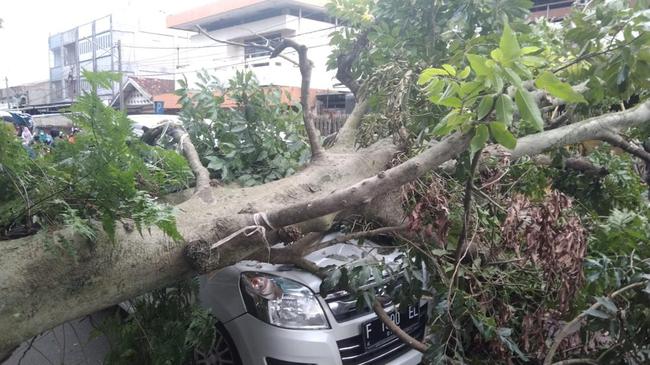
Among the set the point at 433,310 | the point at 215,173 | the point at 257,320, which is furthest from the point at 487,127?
the point at 215,173

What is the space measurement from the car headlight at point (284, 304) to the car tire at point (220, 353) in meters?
0.26

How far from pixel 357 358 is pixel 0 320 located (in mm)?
1893

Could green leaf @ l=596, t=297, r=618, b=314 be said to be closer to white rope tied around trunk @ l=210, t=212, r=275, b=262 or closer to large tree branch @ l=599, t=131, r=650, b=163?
large tree branch @ l=599, t=131, r=650, b=163

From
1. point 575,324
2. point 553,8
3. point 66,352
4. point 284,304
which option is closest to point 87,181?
point 284,304

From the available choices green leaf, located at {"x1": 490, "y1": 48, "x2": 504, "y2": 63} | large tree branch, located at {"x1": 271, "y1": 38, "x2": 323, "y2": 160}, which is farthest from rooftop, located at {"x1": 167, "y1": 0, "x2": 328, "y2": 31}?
green leaf, located at {"x1": 490, "y1": 48, "x2": 504, "y2": 63}

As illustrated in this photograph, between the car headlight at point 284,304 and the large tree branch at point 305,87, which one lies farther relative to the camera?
the car headlight at point 284,304

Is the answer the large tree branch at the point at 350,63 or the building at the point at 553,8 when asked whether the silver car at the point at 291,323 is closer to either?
the large tree branch at the point at 350,63

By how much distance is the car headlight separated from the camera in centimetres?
271

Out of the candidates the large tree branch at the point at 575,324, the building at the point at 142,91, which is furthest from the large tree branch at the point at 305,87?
the building at the point at 142,91

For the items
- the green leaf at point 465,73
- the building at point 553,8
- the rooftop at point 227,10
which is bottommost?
the green leaf at point 465,73

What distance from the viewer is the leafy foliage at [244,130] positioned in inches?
121

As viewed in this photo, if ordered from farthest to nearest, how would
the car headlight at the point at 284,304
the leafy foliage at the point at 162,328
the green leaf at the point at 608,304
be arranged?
the car headlight at the point at 284,304
the leafy foliage at the point at 162,328
the green leaf at the point at 608,304

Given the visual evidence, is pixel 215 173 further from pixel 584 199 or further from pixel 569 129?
pixel 584 199

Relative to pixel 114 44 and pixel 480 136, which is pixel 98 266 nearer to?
pixel 480 136
